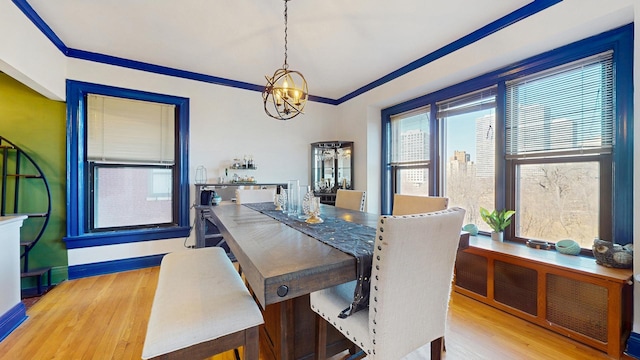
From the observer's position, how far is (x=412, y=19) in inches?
90.6

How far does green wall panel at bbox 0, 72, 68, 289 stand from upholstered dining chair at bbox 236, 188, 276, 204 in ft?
6.51

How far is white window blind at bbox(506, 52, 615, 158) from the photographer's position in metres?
2.02

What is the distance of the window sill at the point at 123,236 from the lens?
2893mm

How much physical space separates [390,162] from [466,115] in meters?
1.30

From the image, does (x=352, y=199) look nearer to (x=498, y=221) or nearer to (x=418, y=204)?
(x=418, y=204)

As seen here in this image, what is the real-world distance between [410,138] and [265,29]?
244 centimetres

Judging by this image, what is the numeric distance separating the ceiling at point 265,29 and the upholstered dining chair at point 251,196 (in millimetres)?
1618

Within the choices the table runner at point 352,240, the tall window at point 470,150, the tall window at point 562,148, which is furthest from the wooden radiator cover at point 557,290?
the table runner at point 352,240

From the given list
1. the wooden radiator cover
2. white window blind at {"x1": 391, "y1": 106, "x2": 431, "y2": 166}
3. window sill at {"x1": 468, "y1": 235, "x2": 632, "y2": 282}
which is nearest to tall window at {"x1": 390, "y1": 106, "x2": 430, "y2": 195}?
white window blind at {"x1": 391, "y1": 106, "x2": 431, "y2": 166}

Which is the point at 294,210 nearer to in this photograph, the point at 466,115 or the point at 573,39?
the point at 466,115

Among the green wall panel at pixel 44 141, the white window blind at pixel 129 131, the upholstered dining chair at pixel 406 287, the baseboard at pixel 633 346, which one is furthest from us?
the white window blind at pixel 129 131

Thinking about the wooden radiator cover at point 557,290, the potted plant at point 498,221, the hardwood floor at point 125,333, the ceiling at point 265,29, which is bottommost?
the hardwood floor at point 125,333

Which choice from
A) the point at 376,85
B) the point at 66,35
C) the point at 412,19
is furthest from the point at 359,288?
the point at 66,35

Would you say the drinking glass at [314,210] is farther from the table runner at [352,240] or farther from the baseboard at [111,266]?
the baseboard at [111,266]
